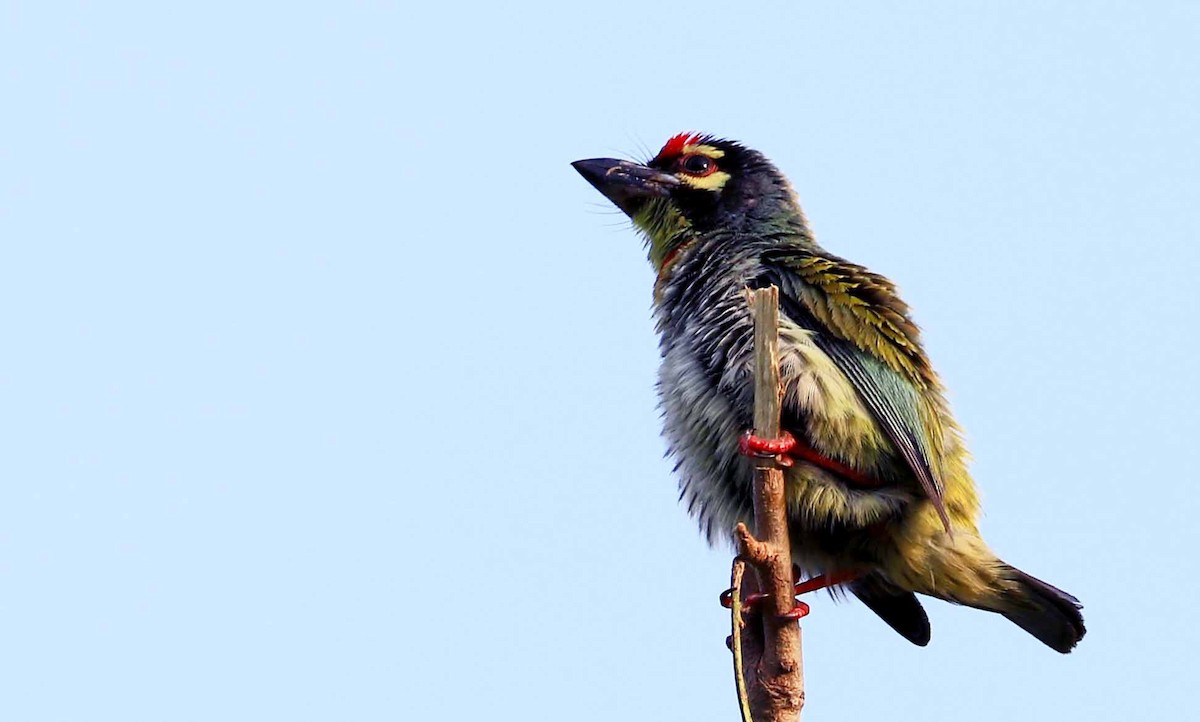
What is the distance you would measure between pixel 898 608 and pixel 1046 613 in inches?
25.3

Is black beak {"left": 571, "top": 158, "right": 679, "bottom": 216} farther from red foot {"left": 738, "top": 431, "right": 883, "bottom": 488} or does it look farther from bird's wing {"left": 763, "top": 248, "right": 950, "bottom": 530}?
red foot {"left": 738, "top": 431, "right": 883, "bottom": 488}

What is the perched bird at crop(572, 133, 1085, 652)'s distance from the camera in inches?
218

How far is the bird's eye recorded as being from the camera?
693 centimetres

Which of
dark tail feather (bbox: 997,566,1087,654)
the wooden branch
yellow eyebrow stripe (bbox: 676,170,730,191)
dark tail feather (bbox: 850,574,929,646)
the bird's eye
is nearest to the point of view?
the wooden branch

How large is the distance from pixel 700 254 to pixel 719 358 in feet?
2.73

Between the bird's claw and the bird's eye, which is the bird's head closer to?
the bird's eye

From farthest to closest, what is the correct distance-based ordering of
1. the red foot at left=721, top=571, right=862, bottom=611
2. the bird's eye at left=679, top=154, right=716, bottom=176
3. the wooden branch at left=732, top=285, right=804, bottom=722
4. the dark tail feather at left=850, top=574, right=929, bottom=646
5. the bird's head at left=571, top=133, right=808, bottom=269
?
the bird's eye at left=679, top=154, right=716, bottom=176 < the bird's head at left=571, top=133, right=808, bottom=269 < the dark tail feather at left=850, top=574, right=929, bottom=646 < the red foot at left=721, top=571, right=862, bottom=611 < the wooden branch at left=732, top=285, right=804, bottom=722

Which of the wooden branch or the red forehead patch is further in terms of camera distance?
the red forehead patch

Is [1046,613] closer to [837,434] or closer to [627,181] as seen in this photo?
[837,434]

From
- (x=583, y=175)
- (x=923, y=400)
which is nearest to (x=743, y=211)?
(x=583, y=175)

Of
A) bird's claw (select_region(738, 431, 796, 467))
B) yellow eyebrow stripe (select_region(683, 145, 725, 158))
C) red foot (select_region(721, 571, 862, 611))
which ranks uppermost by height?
yellow eyebrow stripe (select_region(683, 145, 725, 158))

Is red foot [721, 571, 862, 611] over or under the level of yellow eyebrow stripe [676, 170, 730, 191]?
under

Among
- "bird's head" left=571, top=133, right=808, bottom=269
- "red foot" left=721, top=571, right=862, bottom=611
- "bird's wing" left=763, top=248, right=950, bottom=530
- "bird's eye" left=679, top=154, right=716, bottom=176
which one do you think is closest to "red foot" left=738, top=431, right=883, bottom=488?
"bird's wing" left=763, top=248, right=950, bottom=530

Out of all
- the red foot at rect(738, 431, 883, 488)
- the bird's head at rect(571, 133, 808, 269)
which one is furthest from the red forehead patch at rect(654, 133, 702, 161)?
the red foot at rect(738, 431, 883, 488)
